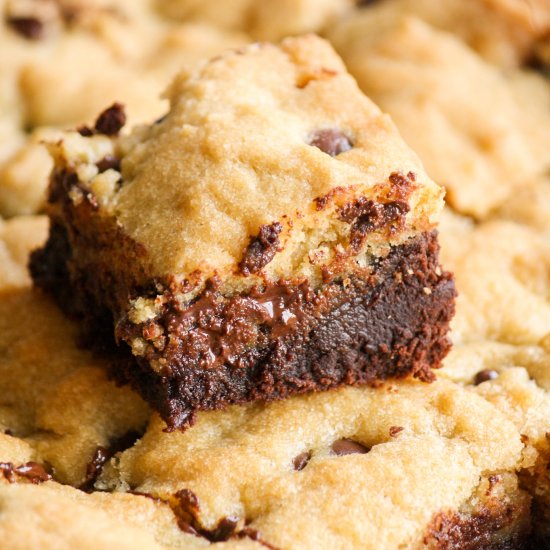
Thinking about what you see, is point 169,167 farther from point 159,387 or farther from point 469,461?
point 469,461

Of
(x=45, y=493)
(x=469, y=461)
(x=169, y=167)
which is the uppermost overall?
(x=169, y=167)

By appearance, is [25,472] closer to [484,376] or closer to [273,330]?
[273,330]

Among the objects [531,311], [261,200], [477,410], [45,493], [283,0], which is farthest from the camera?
[283,0]

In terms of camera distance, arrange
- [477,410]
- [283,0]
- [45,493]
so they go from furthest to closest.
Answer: [283,0] < [477,410] < [45,493]

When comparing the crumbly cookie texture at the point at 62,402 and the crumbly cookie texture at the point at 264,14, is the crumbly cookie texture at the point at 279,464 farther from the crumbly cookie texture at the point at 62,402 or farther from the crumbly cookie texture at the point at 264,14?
the crumbly cookie texture at the point at 264,14

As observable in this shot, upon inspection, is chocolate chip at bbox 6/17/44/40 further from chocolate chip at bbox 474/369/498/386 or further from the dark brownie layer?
chocolate chip at bbox 474/369/498/386

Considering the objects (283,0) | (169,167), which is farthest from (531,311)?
(283,0)

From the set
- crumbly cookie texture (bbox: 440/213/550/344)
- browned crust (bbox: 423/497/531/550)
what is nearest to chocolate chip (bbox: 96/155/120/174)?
crumbly cookie texture (bbox: 440/213/550/344)
